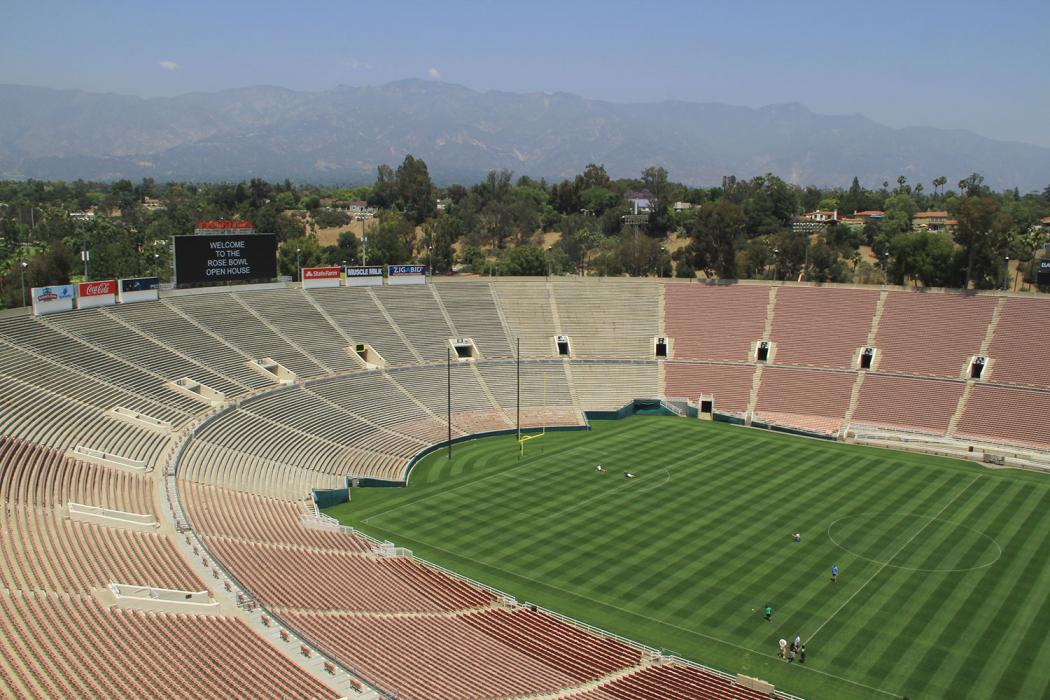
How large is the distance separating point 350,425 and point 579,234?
80.0 meters

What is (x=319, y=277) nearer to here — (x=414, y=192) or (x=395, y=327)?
(x=395, y=327)

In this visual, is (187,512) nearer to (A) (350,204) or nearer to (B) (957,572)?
(B) (957,572)

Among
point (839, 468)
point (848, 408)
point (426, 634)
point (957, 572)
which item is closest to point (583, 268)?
point (848, 408)

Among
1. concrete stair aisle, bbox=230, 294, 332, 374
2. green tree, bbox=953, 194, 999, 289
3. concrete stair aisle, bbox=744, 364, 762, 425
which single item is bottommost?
concrete stair aisle, bbox=744, 364, 762, 425

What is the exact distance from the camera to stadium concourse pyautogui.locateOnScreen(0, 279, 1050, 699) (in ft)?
78.5

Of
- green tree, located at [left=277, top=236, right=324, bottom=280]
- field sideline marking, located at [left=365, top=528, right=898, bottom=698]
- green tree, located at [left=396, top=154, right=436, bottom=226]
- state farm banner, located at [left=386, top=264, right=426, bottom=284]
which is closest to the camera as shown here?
field sideline marking, located at [left=365, top=528, right=898, bottom=698]

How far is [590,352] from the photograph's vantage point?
67875mm

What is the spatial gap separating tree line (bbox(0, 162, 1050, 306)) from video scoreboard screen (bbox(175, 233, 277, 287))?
16.3m

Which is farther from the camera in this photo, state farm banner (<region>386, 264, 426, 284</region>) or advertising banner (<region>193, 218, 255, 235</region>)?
state farm banner (<region>386, 264, 426, 284</region>)

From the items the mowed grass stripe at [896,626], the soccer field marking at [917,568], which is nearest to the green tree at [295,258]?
the soccer field marking at [917,568]

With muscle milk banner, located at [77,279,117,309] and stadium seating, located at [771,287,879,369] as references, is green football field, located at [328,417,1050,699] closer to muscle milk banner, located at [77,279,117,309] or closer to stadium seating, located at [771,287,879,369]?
stadium seating, located at [771,287,879,369]

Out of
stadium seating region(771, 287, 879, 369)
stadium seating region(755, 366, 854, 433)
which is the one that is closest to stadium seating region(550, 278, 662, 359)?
stadium seating region(755, 366, 854, 433)

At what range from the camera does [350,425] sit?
52250mm

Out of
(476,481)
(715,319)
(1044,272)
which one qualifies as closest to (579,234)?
(715,319)
